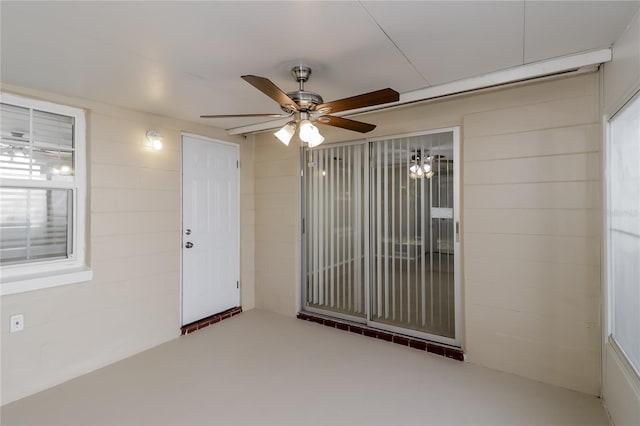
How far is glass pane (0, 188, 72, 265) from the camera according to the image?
100 inches

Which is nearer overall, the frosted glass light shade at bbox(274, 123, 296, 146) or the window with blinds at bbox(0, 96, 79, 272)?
the frosted glass light shade at bbox(274, 123, 296, 146)

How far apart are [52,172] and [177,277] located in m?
1.55

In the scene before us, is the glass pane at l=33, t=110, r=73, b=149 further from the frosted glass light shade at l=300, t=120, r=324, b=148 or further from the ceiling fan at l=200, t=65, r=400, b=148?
the frosted glass light shade at l=300, t=120, r=324, b=148

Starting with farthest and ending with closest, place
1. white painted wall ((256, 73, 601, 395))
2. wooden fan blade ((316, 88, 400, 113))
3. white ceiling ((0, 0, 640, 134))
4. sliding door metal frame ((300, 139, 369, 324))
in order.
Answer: sliding door metal frame ((300, 139, 369, 324)) → white painted wall ((256, 73, 601, 395)) → wooden fan blade ((316, 88, 400, 113)) → white ceiling ((0, 0, 640, 134))

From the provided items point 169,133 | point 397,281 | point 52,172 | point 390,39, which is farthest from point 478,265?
A: point 52,172

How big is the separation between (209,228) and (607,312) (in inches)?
151

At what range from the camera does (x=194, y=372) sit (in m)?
2.80

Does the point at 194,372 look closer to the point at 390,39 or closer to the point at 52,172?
the point at 52,172

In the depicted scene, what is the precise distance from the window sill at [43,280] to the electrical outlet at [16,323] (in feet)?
0.64

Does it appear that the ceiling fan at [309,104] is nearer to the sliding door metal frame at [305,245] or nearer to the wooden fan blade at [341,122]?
the wooden fan blade at [341,122]

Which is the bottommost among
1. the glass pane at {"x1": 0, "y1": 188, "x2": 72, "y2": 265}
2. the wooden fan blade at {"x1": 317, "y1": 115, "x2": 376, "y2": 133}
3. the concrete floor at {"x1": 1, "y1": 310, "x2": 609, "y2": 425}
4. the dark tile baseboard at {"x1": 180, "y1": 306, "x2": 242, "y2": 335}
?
the concrete floor at {"x1": 1, "y1": 310, "x2": 609, "y2": 425}

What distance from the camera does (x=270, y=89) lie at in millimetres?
1837

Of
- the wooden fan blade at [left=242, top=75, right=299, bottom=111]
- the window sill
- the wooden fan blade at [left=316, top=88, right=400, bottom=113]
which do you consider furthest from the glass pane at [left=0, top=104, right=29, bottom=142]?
the wooden fan blade at [left=316, top=88, right=400, bottom=113]

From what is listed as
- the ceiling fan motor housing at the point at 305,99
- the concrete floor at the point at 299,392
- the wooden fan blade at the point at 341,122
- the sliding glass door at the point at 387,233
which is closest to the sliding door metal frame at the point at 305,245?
the sliding glass door at the point at 387,233
